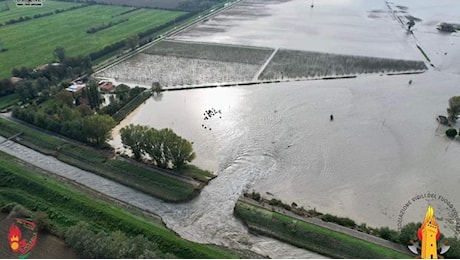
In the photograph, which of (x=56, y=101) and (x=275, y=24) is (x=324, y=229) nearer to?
(x=56, y=101)

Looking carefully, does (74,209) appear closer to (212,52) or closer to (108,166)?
(108,166)

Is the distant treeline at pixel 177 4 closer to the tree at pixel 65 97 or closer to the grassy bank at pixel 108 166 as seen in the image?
the tree at pixel 65 97

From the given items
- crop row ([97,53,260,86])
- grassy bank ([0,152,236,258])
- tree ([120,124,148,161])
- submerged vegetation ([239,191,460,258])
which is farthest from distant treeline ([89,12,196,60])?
submerged vegetation ([239,191,460,258])

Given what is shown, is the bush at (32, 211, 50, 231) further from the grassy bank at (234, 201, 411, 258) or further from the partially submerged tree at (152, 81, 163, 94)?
the partially submerged tree at (152, 81, 163, 94)

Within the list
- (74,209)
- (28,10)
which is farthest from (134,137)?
(28,10)

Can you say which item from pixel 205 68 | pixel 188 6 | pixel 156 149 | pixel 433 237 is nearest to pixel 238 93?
pixel 205 68

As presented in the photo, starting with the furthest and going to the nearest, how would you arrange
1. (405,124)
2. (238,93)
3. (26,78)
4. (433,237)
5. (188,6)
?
(188,6)
(26,78)
(238,93)
(405,124)
(433,237)

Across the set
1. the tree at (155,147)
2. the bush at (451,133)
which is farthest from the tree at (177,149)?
the bush at (451,133)
